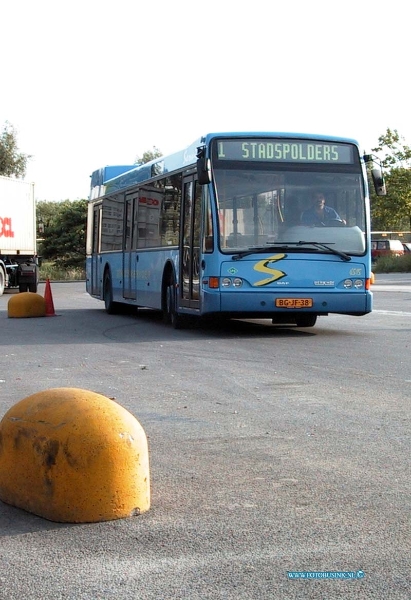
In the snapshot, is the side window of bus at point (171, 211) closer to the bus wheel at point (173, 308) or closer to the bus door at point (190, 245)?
the bus door at point (190, 245)

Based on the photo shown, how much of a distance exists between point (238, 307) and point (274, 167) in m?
2.27

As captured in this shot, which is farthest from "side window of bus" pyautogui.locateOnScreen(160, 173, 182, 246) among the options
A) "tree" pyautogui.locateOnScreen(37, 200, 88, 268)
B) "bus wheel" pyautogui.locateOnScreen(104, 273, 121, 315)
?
"tree" pyautogui.locateOnScreen(37, 200, 88, 268)

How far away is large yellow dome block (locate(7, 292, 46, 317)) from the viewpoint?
22.7 metres

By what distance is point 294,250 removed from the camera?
16.2 meters

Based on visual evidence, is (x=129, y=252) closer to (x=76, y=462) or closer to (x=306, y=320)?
(x=306, y=320)

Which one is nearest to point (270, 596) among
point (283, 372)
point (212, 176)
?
point (283, 372)

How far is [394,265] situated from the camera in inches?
2355

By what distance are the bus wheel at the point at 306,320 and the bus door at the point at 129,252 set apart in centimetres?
392

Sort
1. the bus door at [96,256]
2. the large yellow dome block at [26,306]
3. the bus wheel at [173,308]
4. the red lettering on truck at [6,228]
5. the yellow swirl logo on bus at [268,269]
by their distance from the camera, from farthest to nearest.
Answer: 1. the red lettering on truck at [6,228]
2. the bus door at [96,256]
3. the large yellow dome block at [26,306]
4. the bus wheel at [173,308]
5. the yellow swirl logo on bus at [268,269]

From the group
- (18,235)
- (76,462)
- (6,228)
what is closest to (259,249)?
(76,462)

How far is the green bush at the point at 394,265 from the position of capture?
59.2m

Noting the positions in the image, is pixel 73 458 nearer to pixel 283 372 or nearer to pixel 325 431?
pixel 325 431

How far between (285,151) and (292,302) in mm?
2392

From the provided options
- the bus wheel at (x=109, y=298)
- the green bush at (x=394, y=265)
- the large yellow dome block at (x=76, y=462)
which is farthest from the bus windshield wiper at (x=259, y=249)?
the green bush at (x=394, y=265)
